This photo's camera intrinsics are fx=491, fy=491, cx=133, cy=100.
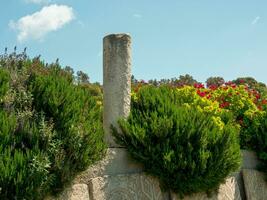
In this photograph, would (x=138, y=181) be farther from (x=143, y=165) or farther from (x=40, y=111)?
(x=40, y=111)

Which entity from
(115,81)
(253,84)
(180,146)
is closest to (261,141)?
(180,146)

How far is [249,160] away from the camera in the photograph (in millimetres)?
9164

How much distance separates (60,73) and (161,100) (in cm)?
167

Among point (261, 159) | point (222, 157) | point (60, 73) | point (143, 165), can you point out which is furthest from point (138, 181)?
point (261, 159)

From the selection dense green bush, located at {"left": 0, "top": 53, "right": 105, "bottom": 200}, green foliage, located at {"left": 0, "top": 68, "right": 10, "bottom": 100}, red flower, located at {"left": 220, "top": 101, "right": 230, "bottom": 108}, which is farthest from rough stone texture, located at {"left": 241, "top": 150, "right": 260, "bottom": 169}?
green foliage, located at {"left": 0, "top": 68, "right": 10, "bottom": 100}

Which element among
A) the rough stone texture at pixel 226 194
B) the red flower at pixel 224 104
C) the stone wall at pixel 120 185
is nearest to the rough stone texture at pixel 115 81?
the stone wall at pixel 120 185

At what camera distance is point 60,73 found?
7711 mm

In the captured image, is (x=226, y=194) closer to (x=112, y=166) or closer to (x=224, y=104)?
(x=112, y=166)

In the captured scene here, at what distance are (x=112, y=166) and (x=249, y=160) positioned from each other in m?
3.15

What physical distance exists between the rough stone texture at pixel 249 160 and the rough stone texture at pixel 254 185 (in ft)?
0.66

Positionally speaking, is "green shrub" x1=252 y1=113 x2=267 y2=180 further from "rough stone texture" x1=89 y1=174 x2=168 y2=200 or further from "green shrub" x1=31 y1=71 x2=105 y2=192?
"green shrub" x1=31 y1=71 x2=105 y2=192

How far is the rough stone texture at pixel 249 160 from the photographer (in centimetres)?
908

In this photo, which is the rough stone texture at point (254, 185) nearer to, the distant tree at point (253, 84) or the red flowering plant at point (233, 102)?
the red flowering plant at point (233, 102)

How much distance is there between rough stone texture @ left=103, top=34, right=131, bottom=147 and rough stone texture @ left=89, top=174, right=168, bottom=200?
67cm
